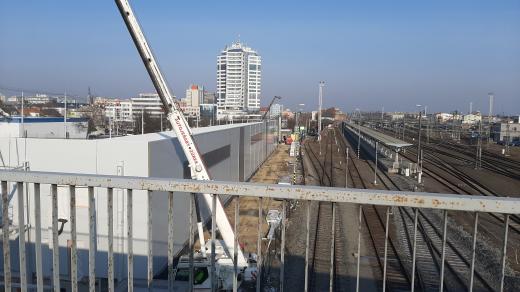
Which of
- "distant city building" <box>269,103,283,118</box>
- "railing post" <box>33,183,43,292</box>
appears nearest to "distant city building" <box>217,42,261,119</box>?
"distant city building" <box>269,103,283,118</box>

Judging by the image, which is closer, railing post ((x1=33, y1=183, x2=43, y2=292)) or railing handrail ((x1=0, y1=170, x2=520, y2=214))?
railing handrail ((x1=0, y1=170, x2=520, y2=214))

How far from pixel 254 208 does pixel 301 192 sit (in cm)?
1609

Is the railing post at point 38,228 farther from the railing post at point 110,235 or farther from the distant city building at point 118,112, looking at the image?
the distant city building at point 118,112

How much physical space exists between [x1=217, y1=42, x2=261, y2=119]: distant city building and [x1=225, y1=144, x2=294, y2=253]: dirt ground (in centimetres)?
9406

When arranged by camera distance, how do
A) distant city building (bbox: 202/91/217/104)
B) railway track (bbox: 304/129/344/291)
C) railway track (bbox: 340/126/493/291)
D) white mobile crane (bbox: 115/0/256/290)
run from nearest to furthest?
white mobile crane (bbox: 115/0/256/290), railway track (bbox: 340/126/493/291), railway track (bbox: 304/129/344/291), distant city building (bbox: 202/91/217/104)

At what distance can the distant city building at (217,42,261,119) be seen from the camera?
13175cm

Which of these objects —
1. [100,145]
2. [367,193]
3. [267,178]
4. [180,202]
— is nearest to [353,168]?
[267,178]

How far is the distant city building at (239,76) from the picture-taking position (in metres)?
132

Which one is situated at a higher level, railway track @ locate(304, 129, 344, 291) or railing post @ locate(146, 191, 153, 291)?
railing post @ locate(146, 191, 153, 291)

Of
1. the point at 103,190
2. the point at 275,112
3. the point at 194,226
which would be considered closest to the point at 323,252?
the point at 103,190

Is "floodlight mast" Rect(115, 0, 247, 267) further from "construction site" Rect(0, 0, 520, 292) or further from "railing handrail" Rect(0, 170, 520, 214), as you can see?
"railing handrail" Rect(0, 170, 520, 214)

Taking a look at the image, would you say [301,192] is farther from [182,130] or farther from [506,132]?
[506,132]

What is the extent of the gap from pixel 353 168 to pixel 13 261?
24643mm

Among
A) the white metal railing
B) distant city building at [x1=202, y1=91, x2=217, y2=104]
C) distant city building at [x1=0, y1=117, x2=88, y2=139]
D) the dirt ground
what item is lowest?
the dirt ground
